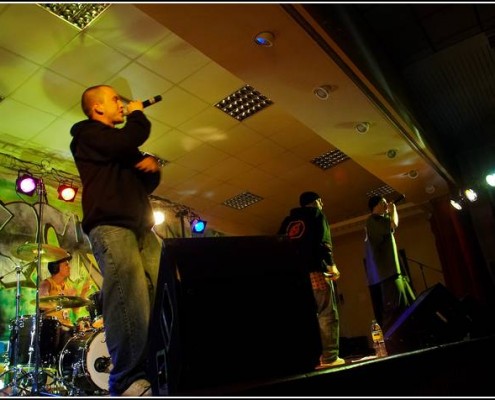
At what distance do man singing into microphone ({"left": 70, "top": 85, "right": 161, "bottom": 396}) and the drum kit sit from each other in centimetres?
200

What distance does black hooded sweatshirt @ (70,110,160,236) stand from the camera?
1.83m

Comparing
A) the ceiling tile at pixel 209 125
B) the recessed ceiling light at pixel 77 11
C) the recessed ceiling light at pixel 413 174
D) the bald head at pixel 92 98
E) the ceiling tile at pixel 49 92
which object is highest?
the recessed ceiling light at pixel 77 11

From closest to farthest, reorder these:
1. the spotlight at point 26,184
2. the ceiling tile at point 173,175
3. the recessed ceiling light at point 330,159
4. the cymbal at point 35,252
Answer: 1. the cymbal at point 35,252
2. the spotlight at point 26,184
3. the ceiling tile at point 173,175
4. the recessed ceiling light at point 330,159

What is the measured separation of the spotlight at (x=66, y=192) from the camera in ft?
18.5

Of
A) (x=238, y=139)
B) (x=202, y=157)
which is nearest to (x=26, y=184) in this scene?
(x=202, y=157)

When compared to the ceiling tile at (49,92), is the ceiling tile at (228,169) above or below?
below

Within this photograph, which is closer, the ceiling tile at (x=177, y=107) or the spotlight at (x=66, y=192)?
the ceiling tile at (x=177, y=107)

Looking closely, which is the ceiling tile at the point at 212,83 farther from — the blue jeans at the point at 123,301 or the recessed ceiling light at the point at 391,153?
the blue jeans at the point at 123,301

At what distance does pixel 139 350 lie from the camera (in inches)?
64.6

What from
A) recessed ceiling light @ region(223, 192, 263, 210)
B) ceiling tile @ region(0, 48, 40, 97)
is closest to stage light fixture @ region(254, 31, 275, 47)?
ceiling tile @ region(0, 48, 40, 97)

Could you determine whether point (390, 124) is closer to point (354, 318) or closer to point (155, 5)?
point (155, 5)

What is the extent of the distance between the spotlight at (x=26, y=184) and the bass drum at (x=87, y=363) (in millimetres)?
2173

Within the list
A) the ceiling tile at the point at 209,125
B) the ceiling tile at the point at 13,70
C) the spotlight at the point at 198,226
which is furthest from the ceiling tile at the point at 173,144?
the spotlight at the point at 198,226

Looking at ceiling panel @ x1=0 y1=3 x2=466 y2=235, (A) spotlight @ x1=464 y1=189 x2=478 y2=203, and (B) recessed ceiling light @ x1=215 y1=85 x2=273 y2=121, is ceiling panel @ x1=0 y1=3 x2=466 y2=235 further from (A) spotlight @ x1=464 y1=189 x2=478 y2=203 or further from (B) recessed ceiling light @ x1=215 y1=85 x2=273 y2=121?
(A) spotlight @ x1=464 y1=189 x2=478 y2=203
